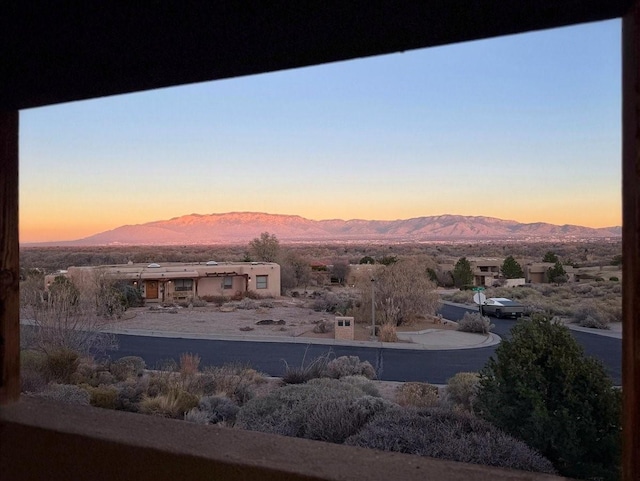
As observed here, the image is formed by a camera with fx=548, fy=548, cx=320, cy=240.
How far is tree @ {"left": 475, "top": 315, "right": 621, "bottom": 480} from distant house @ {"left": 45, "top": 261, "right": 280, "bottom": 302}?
28406mm

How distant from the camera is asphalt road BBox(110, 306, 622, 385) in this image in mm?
15117

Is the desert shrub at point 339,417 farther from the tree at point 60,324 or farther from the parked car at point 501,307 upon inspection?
the parked car at point 501,307

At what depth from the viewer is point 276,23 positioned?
103 cm

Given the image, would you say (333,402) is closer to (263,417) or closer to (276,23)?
(263,417)

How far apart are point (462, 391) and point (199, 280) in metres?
28.5

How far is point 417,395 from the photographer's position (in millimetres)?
11859

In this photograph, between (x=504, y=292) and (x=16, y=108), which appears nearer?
(x=16, y=108)

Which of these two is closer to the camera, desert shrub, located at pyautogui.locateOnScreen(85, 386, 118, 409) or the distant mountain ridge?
desert shrub, located at pyautogui.locateOnScreen(85, 386, 118, 409)

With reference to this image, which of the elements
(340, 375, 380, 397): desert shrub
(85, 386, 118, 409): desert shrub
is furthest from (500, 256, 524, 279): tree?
(85, 386, 118, 409): desert shrub

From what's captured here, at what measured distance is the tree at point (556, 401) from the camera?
6.98 m

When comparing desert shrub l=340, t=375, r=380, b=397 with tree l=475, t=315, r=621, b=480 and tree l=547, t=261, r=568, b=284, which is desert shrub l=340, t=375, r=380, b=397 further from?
tree l=547, t=261, r=568, b=284

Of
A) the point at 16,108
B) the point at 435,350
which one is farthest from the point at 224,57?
the point at 435,350

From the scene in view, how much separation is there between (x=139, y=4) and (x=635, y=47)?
0.89 metres

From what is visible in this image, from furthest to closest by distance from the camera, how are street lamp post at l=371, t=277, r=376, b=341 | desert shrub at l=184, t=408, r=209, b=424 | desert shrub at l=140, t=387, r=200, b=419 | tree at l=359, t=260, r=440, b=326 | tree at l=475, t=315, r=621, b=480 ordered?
tree at l=359, t=260, r=440, b=326
street lamp post at l=371, t=277, r=376, b=341
desert shrub at l=140, t=387, r=200, b=419
desert shrub at l=184, t=408, r=209, b=424
tree at l=475, t=315, r=621, b=480
